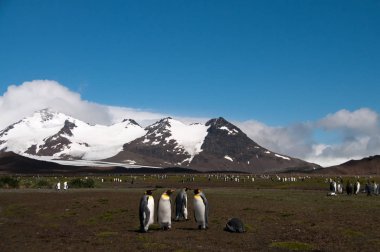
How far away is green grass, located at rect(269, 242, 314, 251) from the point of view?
19.1 metres

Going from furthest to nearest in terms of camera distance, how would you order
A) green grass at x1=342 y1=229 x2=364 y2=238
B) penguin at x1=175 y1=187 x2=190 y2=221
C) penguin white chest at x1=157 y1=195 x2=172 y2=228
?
1. penguin at x1=175 y1=187 x2=190 y2=221
2. penguin white chest at x1=157 y1=195 x2=172 y2=228
3. green grass at x1=342 y1=229 x2=364 y2=238

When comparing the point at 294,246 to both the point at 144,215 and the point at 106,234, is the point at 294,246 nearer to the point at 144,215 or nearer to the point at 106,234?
the point at 144,215

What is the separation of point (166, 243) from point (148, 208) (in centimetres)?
407

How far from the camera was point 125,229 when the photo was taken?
24.8m

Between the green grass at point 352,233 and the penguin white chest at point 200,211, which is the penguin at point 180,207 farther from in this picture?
the green grass at point 352,233

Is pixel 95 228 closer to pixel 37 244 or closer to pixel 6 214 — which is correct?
pixel 37 244

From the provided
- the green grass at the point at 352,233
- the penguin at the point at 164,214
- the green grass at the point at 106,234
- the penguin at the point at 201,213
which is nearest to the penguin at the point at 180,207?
the penguin at the point at 201,213

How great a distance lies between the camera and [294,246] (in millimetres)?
19344

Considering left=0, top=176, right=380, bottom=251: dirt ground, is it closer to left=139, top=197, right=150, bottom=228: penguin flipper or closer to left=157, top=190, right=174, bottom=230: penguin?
left=157, top=190, right=174, bottom=230: penguin

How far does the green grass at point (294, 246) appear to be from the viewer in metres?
19.1

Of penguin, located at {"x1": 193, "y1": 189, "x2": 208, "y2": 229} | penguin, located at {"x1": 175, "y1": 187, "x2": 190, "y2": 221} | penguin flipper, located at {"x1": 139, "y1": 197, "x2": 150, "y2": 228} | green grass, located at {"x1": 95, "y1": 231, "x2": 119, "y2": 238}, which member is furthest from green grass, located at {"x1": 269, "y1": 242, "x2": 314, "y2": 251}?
penguin, located at {"x1": 175, "y1": 187, "x2": 190, "y2": 221}

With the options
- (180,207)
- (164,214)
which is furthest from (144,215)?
(180,207)

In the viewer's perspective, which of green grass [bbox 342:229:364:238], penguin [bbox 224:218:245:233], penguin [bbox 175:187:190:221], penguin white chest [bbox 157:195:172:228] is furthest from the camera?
penguin [bbox 175:187:190:221]

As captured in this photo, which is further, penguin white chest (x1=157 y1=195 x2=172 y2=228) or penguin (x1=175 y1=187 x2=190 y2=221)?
penguin (x1=175 y1=187 x2=190 y2=221)
